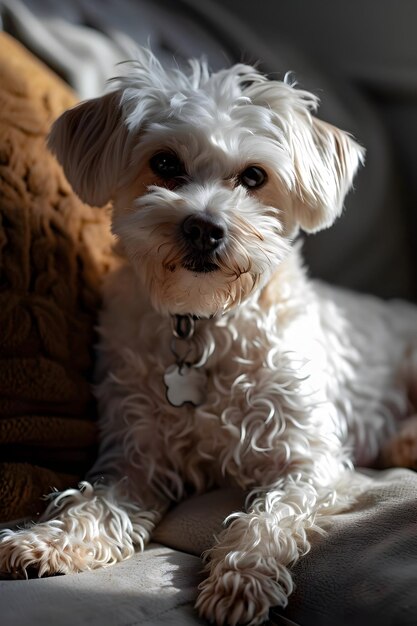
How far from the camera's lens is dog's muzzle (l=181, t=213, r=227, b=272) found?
1.21m

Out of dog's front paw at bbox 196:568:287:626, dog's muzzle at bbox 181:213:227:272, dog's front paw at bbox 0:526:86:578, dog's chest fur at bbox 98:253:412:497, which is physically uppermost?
dog's muzzle at bbox 181:213:227:272

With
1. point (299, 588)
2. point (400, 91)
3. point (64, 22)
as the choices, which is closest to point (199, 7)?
point (64, 22)

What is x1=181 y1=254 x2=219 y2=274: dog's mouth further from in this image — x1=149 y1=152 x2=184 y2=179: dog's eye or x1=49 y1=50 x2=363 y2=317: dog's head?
x1=149 y1=152 x2=184 y2=179: dog's eye

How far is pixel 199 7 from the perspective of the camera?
2041 mm

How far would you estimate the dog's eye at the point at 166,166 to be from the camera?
135 centimetres

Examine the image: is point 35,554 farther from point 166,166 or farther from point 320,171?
point 320,171

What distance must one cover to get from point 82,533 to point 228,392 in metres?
0.34

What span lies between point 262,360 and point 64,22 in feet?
3.10

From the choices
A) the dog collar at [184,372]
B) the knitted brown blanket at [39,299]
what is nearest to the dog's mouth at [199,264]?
the dog collar at [184,372]

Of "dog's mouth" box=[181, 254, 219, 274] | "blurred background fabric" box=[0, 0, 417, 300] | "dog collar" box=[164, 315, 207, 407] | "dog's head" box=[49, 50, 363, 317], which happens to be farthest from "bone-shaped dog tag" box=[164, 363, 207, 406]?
"blurred background fabric" box=[0, 0, 417, 300]

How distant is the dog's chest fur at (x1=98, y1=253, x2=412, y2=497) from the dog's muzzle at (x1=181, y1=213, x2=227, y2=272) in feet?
0.69

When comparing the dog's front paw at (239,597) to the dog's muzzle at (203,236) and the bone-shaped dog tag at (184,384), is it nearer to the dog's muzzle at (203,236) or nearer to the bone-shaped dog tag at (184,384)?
the bone-shaped dog tag at (184,384)

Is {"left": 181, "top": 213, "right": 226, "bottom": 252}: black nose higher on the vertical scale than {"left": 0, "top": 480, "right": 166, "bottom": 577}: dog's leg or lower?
higher

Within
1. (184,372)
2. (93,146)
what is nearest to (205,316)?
(184,372)
